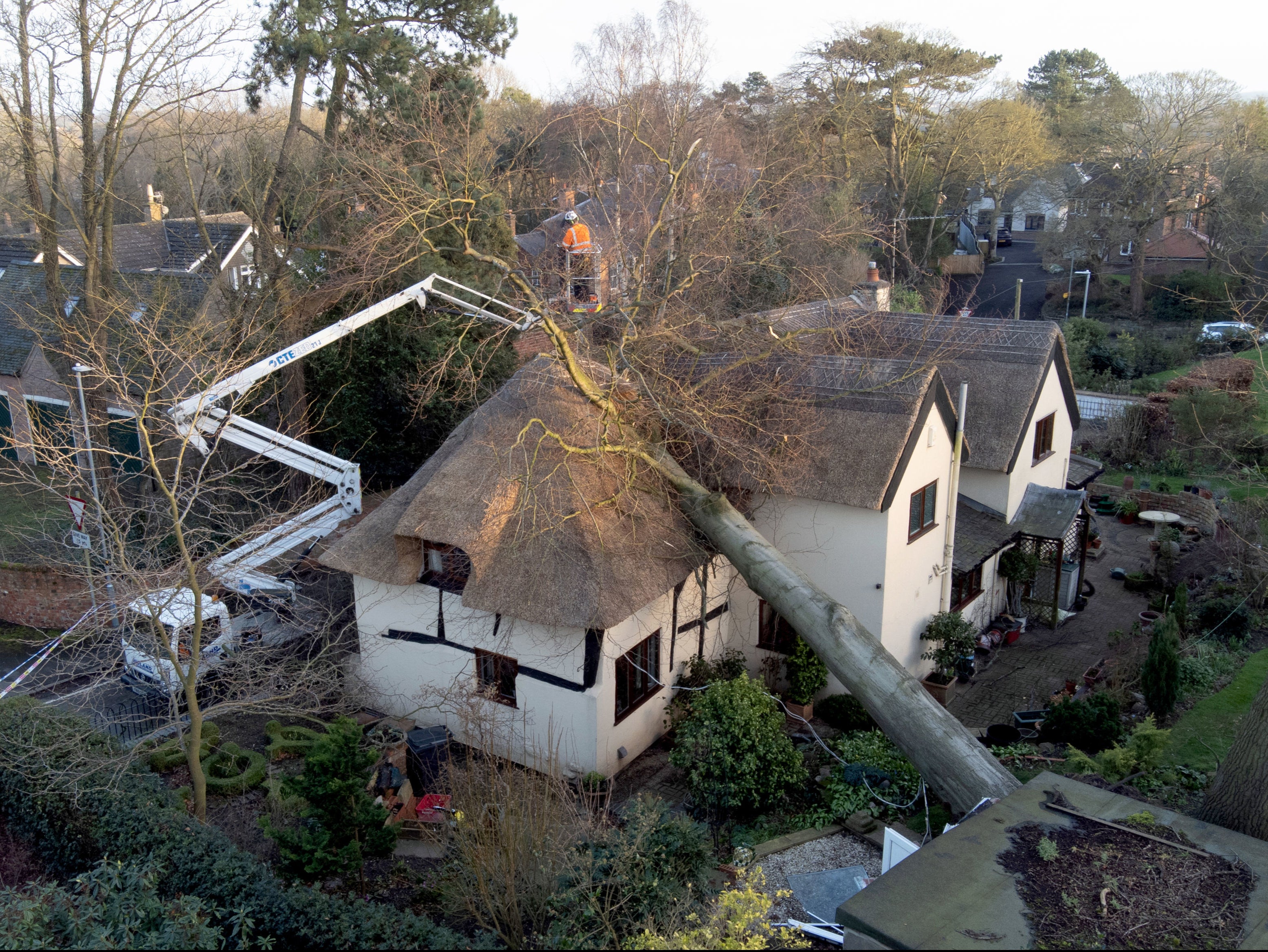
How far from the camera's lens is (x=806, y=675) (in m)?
14.9

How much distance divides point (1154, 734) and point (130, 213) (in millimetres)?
46516

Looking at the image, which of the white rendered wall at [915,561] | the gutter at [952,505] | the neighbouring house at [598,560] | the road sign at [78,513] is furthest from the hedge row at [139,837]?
the gutter at [952,505]

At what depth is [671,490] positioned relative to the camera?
1470 centimetres

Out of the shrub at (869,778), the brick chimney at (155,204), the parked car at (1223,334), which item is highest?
the brick chimney at (155,204)

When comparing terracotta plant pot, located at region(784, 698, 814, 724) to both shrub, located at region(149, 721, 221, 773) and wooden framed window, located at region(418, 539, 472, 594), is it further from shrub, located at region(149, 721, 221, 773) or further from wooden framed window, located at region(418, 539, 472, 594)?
shrub, located at region(149, 721, 221, 773)

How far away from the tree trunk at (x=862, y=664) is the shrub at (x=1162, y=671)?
15.3 feet

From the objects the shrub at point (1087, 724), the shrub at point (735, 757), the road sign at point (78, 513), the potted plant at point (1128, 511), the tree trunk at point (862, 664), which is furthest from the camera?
the potted plant at point (1128, 511)

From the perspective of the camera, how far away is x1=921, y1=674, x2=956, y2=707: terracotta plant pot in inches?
640

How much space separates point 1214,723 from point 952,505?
523cm

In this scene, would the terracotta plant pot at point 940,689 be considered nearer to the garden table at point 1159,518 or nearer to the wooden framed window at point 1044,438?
the wooden framed window at point 1044,438

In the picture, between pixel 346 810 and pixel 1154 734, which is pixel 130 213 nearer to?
pixel 346 810

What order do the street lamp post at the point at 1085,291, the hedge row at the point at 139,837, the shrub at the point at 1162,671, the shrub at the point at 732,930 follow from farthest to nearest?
the street lamp post at the point at 1085,291 < the shrub at the point at 1162,671 < the hedge row at the point at 139,837 < the shrub at the point at 732,930

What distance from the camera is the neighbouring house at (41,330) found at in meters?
22.7

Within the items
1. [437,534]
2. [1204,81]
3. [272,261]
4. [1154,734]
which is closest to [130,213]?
[272,261]
